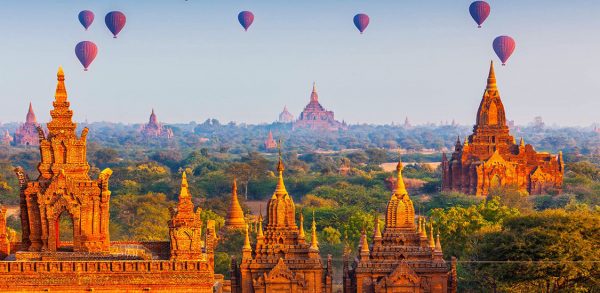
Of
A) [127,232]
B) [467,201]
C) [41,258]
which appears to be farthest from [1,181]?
[41,258]

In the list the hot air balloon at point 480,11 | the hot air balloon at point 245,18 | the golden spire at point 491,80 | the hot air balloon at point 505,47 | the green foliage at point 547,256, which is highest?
the hot air balloon at point 245,18

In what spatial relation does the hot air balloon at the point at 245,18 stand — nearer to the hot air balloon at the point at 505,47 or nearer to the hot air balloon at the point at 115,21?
→ the hot air balloon at the point at 115,21

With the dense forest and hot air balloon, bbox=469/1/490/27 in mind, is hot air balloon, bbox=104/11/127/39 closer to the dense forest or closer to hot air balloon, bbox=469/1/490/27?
the dense forest

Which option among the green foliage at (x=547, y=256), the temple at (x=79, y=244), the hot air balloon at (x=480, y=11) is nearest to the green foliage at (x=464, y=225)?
the green foliage at (x=547, y=256)

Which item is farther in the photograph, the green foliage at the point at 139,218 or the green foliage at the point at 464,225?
the green foliage at the point at 139,218

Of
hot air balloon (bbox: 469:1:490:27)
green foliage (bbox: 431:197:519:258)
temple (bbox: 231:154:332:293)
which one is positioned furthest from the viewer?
hot air balloon (bbox: 469:1:490:27)

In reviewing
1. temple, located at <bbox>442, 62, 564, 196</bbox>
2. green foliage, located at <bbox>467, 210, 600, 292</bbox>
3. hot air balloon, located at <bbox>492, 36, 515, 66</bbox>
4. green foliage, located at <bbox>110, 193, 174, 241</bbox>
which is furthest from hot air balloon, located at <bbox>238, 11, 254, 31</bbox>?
green foliage, located at <bbox>467, 210, 600, 292</bbox>

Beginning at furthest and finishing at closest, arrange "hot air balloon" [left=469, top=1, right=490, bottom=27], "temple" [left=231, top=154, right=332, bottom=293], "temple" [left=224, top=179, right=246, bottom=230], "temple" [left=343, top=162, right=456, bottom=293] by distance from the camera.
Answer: "hot air balloon" [left=469, top=1, right=490, bottom=27]
"temple" [left=224, top=179, right=246, bottom=230]
"temple" [left=231, top=154, right=332, bottom=293]
"temple" [left=343, top=162, right=456, bottom=293]

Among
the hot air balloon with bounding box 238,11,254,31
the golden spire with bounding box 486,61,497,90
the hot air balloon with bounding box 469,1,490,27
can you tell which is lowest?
the golden spire with bounding box 486,61,497,90
